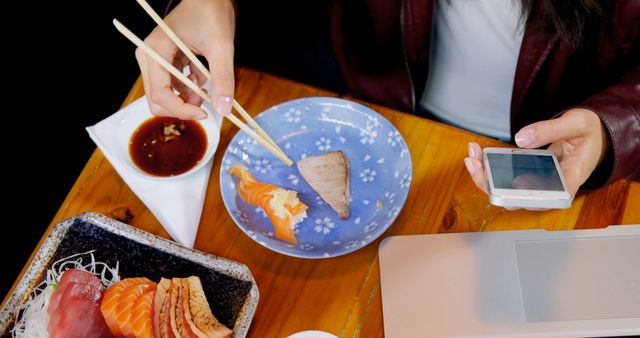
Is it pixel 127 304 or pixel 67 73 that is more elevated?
pixel 127 304

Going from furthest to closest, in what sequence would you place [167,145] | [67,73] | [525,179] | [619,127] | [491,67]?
[67,73] → [491,67] → [167,145] → [619,127] → [525,179]

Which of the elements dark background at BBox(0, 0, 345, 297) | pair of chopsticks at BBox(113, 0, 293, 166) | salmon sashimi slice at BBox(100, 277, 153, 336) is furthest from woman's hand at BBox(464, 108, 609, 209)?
dark background at BBox(0, 0, 345, 297)

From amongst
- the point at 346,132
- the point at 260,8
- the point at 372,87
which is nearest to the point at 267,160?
the point at 346,132

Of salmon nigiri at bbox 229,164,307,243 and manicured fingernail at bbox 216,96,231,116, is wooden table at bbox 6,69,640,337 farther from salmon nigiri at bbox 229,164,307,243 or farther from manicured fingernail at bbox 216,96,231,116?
manicured fingernail at bbox 216,96,231,116

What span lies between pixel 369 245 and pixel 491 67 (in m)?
0.65

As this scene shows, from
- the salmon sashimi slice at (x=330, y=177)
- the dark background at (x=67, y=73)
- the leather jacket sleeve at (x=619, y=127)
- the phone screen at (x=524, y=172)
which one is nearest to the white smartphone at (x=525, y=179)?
the phone screen at (x=524, y=172)

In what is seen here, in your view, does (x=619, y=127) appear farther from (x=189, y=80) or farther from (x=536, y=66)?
(x=189, y=80)

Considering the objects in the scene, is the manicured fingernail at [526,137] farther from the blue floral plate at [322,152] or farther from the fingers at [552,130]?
the blue floral plate at [322,152]

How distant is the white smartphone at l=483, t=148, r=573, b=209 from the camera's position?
3.22 feet

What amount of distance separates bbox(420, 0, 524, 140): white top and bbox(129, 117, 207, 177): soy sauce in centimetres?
72

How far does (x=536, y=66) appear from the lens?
4.35 ft

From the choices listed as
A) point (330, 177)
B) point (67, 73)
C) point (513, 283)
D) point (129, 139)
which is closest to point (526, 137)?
point (513, 283)

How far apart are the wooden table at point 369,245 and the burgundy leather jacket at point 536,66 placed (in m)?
0.10

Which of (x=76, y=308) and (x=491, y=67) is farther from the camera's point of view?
(x=491, y=67)
